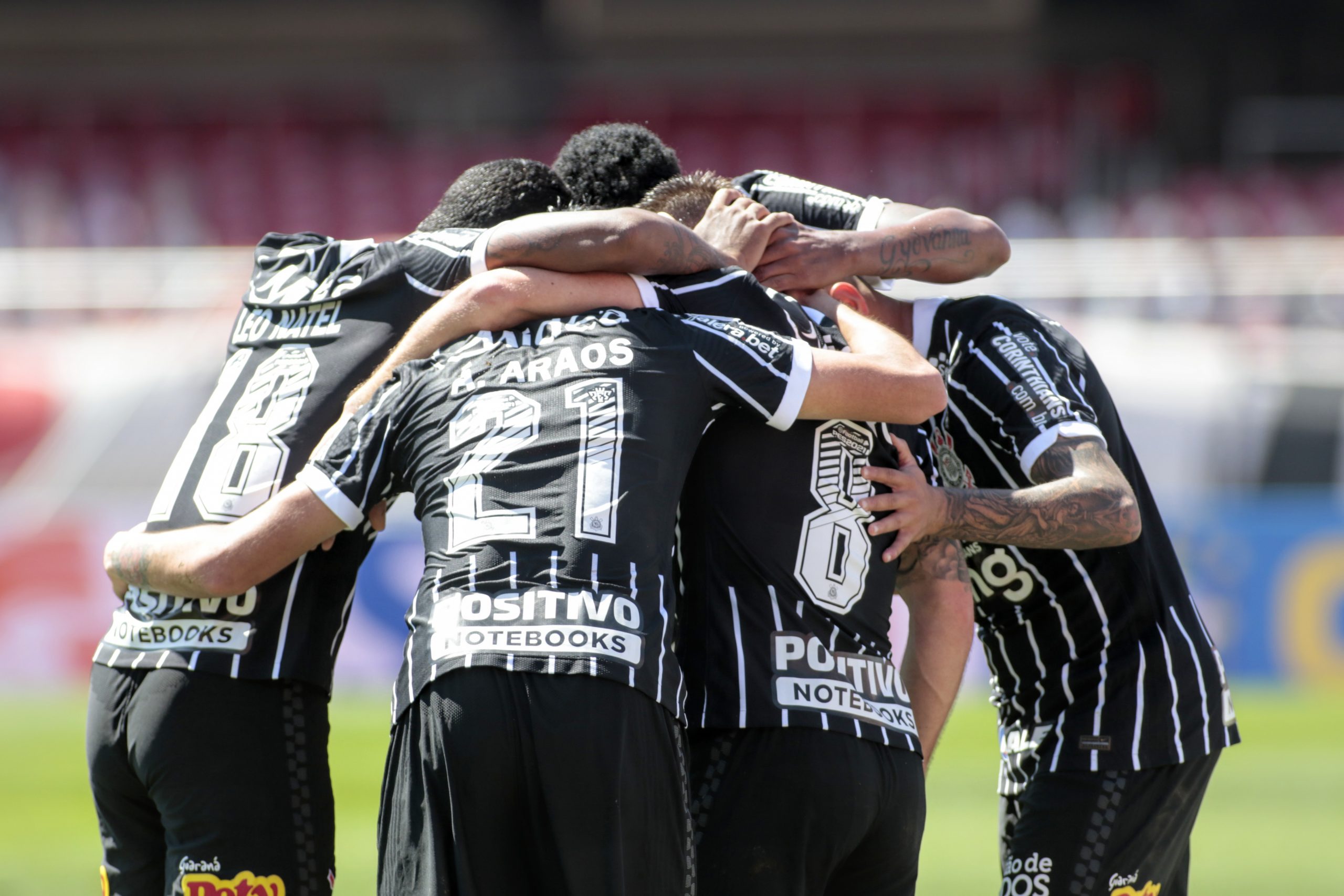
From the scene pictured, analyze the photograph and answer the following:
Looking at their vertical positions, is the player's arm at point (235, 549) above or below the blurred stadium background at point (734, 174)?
below

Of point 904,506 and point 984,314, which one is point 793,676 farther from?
Answer: point 984,314

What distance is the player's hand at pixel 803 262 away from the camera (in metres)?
3.45

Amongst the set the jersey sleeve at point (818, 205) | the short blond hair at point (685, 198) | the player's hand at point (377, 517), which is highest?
the jersey sleeve at point (818, 205)

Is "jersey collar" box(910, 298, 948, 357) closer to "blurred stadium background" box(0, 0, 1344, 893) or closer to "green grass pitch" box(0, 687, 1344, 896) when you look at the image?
"green grass pitch" box(0, 687, 1344, 896)

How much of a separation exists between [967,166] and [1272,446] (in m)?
8.87

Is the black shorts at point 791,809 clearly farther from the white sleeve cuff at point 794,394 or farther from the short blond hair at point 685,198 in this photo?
the short blond hair at point 685,198

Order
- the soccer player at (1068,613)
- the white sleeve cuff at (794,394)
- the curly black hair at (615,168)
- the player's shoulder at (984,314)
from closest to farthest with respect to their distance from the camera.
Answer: the white sleeve cuff at (794,394)
the soccer player at (1068,613)
the player's shoulder at (984,314)
the curly black hair at (615,168)

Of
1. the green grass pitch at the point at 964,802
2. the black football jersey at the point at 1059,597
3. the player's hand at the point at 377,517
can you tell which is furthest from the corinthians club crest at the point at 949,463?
the green grass pitch at the point at 964,802

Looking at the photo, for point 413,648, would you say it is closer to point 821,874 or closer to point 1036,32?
point 821,874

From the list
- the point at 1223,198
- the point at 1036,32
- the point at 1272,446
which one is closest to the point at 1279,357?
the point at 1272,446

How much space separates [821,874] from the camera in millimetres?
2777

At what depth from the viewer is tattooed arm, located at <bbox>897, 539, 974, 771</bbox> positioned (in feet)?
11.3

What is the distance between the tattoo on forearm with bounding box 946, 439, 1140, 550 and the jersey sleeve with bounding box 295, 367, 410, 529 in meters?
1.18

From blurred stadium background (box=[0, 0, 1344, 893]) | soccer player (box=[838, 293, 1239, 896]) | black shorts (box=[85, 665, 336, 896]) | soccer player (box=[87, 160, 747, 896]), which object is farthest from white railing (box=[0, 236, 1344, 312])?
black shorts (box=[85, 665, 336, 896])
